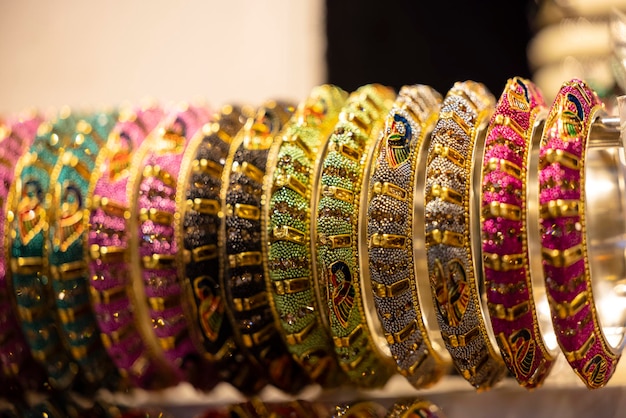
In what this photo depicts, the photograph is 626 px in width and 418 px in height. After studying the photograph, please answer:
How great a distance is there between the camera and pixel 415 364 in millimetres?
343

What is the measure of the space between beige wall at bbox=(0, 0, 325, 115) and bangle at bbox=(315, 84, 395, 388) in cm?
42

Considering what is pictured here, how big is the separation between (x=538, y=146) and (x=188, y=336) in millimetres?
191

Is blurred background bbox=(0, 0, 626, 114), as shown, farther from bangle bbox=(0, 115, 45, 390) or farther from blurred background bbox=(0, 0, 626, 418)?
bangle bbox=(0, 115, 45, 390)

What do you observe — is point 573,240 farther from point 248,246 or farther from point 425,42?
point 425,42

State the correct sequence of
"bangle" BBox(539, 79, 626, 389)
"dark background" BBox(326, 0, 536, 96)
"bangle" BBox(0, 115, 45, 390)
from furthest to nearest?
"dark background" BBox(326, 0, 536, 96) < "bangle" BBox(0, 115, 45, 390) < "bangle" BBox(539, 79, 626, 389)

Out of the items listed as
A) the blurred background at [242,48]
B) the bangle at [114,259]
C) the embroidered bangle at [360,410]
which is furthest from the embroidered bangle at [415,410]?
the blurred background at [242,48]

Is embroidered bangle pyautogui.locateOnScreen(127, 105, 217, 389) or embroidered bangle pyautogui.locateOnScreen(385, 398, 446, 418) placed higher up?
embroidered bangle pyautogui.locateOnScreen(127, 105, 217, 389)

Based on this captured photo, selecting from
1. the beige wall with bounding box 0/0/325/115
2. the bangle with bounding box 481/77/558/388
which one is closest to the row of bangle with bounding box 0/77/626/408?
the bangle with bounding box 481/77/558/388

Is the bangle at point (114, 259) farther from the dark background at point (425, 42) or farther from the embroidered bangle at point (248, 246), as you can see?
the dark background at point (425, 42)

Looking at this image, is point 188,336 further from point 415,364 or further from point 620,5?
point 620,5

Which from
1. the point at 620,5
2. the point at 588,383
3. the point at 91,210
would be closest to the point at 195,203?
the point at 91,210

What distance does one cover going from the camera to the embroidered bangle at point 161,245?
36cm

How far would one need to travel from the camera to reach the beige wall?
76cm

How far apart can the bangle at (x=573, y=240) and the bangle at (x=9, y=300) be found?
26cm
